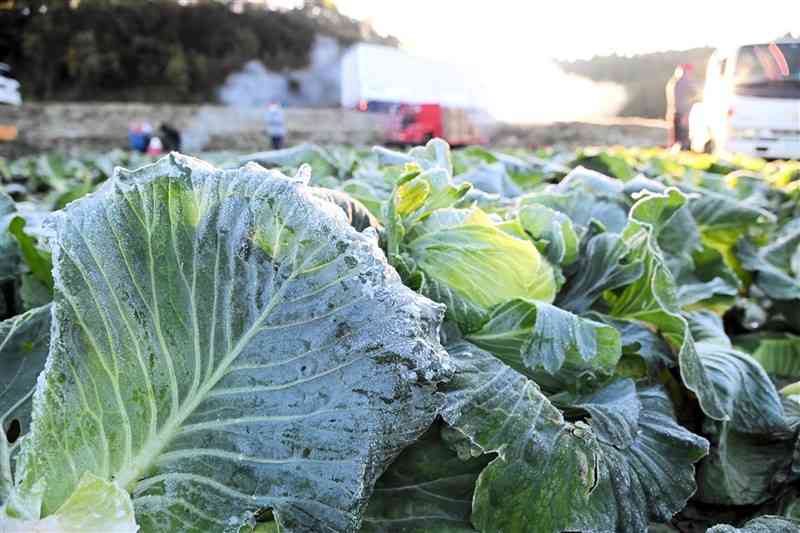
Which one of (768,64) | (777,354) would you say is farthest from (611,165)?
(768,64)

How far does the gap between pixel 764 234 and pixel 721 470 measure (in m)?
1.80

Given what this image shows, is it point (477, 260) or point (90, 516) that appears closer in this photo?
point (90, 516)

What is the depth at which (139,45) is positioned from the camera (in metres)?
→ 44.2

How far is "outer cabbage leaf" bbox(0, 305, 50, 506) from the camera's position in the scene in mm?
1249

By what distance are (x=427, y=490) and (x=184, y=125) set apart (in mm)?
28645

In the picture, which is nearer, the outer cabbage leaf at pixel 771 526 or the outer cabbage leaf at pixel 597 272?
the outer cabbage leaf at pixel 771 526

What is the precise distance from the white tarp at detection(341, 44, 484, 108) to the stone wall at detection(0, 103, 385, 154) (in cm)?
470

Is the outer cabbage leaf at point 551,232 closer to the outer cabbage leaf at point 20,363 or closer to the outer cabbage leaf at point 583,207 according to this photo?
the outer cabbage leaf at point 583,207

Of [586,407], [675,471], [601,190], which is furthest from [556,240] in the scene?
[601,190]

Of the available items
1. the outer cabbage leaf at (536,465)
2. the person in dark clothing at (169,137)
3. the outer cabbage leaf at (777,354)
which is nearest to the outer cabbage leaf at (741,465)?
the outer cabbage leaf at (536,465)

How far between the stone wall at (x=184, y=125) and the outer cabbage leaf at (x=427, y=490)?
2296 centimetres

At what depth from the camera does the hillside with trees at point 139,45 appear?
139ft

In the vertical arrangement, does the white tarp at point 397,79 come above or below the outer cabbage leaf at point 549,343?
above

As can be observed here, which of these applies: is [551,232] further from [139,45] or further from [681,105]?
[139,45]
